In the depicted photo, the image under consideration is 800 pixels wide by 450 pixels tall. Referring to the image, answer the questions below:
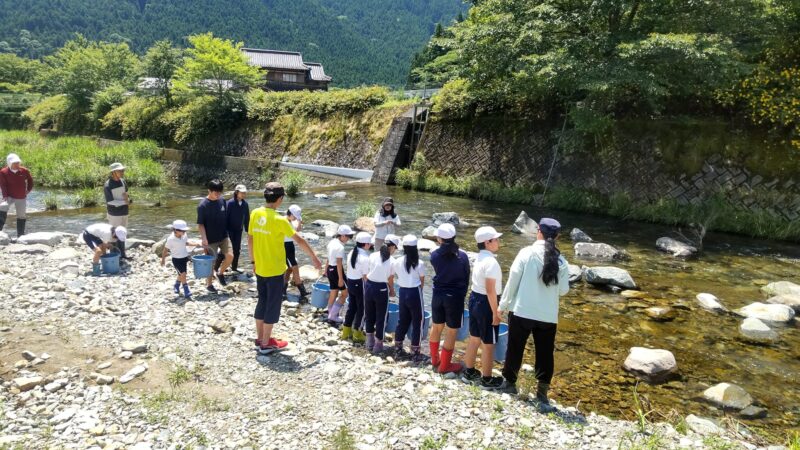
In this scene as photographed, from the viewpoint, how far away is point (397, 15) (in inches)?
4943

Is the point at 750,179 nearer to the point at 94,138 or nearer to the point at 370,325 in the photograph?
the point at 370,325

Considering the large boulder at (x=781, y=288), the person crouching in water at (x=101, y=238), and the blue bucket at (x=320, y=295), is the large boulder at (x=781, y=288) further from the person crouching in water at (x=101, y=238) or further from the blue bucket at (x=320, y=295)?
the person crouching in water at (x=101, y=238)

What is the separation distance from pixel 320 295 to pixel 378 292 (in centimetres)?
157

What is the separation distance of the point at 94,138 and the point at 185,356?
37435 mm

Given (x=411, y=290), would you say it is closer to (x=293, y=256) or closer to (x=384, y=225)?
(x=384, y=225)

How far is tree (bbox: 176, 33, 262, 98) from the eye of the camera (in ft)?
96.2

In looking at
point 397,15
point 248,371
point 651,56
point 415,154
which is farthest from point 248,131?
point 397,15

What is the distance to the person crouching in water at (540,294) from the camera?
479 centimetres

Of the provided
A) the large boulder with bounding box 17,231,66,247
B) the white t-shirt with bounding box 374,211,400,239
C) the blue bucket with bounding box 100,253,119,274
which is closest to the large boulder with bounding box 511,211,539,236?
the white t-shirt with bounding box 374,211,400,239

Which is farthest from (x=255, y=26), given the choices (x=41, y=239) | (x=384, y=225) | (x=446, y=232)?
(x=446, y=232)

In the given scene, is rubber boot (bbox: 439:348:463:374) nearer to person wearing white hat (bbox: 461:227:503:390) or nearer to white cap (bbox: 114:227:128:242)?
person wearing white hat (bbox: 461:227:503:390)

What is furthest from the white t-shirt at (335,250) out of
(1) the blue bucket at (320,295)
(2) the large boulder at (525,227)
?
(2) the large boulder at (525,227)

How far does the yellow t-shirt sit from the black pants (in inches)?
102

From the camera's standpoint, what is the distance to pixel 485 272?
4973mm
